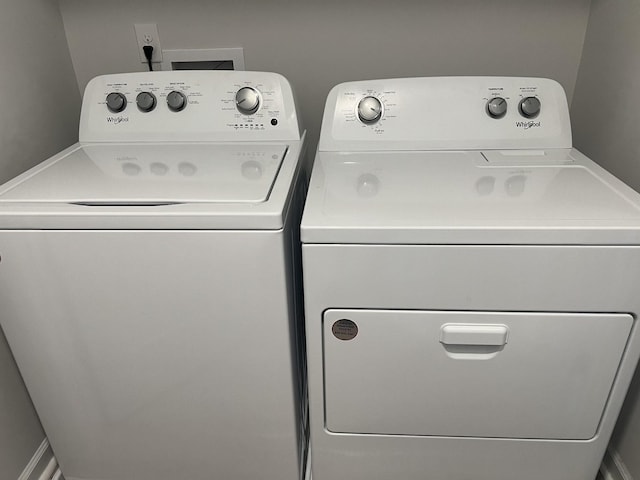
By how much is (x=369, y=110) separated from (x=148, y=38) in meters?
0.75

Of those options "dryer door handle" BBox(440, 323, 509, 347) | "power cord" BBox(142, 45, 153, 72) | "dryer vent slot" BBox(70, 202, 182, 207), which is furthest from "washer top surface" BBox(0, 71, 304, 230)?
"dryer door handle" BBox(440, 323, 509, 347)

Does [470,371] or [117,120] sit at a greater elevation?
[117,120]

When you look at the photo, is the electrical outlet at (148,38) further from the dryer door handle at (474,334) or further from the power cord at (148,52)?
the dryer door handle at (474,334)

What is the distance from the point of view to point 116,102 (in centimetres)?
125

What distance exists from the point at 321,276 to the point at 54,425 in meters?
0.80

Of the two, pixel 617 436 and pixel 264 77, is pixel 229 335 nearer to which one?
pixel 264 77

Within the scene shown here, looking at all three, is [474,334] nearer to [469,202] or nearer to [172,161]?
[469,202]

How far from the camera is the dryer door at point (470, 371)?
2.95ft

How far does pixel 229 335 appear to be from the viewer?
3.18 feet

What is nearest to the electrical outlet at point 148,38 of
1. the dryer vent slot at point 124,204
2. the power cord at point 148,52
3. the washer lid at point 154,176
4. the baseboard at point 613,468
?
the power cord at point 148,52

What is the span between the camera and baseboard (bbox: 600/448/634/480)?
1178 millimetres

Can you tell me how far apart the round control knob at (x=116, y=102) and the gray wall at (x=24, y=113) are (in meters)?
0.20

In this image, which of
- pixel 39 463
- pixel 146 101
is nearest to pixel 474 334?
pixel 146 101

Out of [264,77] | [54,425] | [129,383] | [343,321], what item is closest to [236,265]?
[343,321]
